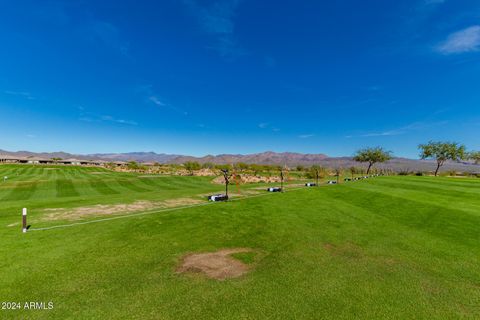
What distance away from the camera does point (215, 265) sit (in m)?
7.16

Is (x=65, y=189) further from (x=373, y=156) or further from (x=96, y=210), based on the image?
(x=373, y=156)

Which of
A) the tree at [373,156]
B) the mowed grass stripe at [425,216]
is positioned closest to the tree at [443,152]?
the tree at [373,156]

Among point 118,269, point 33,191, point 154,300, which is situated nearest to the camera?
point 154,300

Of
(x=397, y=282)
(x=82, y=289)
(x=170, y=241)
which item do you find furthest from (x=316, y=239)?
(x=82, y=289)

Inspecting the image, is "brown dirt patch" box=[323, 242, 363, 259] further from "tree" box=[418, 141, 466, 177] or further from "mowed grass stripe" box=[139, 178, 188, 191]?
"tree" box=[418, 141, 466, 177]

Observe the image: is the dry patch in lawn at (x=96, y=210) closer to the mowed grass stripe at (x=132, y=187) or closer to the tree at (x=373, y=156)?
the mowed grass stripe at (x=132, y=187)

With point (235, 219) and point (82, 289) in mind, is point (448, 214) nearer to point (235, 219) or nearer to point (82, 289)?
point (235, 219)

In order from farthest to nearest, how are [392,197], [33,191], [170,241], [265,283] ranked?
1. [33,191]
2. [392,197]
3. [170,241]
4. [265,283]

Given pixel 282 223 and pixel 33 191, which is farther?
pixel 33 191

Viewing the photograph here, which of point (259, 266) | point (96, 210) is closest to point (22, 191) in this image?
point (96, 210)

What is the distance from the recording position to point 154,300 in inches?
207

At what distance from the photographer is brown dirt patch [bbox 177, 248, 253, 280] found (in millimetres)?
6582

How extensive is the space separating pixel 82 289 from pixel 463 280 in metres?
10.1

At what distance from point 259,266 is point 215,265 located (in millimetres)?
1393
